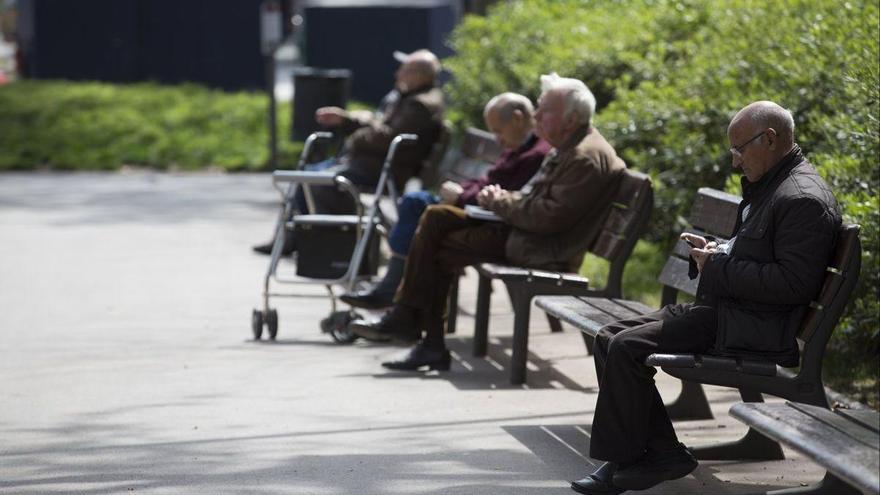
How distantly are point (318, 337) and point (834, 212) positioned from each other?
187 inches

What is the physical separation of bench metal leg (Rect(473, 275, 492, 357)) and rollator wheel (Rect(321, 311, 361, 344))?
76 centimetres

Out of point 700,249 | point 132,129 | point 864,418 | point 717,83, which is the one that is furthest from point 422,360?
point 132,129

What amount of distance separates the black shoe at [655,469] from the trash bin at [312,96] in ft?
34.0

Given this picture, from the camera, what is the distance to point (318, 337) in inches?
403

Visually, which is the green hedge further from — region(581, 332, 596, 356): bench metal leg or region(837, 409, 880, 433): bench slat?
region(837, 409, 880, 433): bench slat

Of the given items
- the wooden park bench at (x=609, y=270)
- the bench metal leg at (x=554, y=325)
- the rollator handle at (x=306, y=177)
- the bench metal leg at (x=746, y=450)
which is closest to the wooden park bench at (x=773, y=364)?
the bench metal leg at (x=746, y=450)

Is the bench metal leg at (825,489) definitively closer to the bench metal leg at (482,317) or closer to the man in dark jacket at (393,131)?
the bench metal leg at (482,317)

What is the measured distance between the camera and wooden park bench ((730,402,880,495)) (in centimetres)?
466

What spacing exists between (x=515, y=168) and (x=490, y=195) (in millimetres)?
547

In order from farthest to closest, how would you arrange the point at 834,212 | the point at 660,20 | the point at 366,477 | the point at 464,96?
the point at 464,96 → the point at 660,20 → the point at 366,477 → the point at 834,212

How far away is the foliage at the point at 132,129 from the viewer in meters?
21.4

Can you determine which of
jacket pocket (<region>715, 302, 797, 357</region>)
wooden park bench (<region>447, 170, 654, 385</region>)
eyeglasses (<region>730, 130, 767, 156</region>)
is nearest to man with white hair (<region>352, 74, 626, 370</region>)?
wooden park bench (<region>447, 170, 654, 385</region>)

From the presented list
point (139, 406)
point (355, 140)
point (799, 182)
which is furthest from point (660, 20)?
point (799, 182)

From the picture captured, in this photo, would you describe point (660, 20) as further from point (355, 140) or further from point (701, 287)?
point (701, 287)
